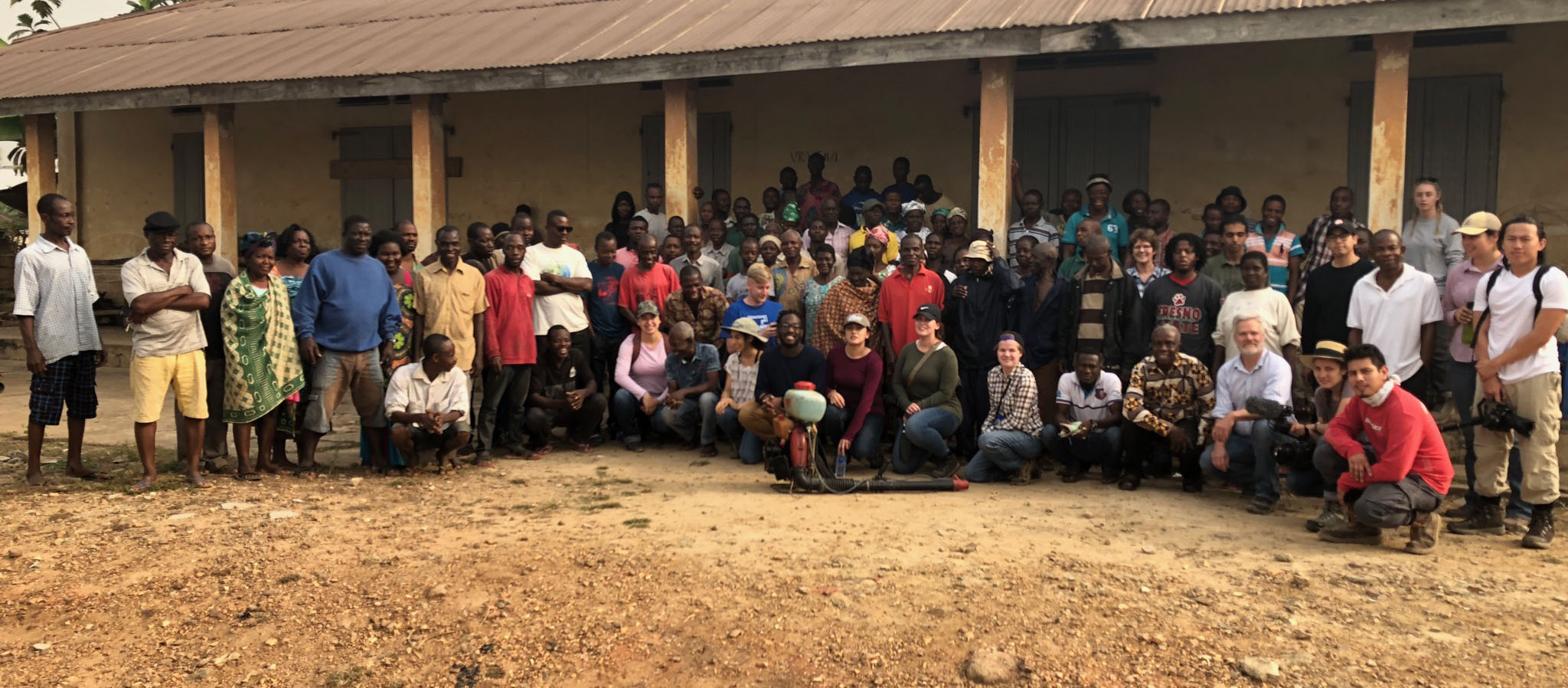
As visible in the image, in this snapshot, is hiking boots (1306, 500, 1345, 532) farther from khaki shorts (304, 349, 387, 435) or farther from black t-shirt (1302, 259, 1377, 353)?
khaki shorts (304, 349, 387, 435)

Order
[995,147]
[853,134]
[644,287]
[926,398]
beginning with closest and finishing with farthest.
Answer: [926,398] < [644,287] < [995,147] < [853,134]

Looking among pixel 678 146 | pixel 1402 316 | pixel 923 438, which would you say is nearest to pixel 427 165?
pixel 678 146

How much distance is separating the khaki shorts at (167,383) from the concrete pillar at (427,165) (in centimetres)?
480

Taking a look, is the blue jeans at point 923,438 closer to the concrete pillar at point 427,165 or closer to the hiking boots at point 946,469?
the hiking boots at point 946,469

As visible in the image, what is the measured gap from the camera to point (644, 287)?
884 cm

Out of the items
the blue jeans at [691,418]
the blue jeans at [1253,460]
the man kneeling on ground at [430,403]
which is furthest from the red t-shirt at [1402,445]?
the man kneeling on ground at [430,403]

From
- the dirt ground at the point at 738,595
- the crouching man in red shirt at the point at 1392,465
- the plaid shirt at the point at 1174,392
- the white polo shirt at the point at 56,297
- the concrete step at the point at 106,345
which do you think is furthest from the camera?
the concrete step at the point at 106,345

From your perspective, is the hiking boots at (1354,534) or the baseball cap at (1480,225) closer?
the hiking boots at (1354,534)

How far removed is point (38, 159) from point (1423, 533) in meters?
14.1

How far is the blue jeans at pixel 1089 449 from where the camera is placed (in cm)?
717

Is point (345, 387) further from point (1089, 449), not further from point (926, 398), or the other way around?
point (1089, 449)

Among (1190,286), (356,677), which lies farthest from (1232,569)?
(356,677)

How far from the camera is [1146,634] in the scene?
14.8 feet

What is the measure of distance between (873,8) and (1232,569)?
6617mm
